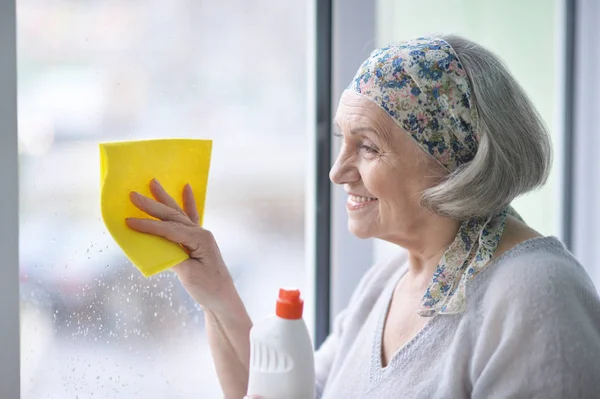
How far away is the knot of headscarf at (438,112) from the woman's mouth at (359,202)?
137 mm

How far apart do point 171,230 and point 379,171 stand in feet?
1.24

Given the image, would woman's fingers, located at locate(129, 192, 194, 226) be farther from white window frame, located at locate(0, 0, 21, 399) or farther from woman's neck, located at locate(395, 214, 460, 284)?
woman's neck, located at locate(395, 214, 460, 284)

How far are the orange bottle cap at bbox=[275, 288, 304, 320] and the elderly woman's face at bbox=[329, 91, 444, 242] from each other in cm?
20

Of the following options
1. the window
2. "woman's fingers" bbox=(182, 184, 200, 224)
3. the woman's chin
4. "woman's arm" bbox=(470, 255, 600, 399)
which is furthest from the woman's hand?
"woman's arm" bbox=(470, 255, 600, 399)

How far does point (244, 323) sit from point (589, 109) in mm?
1449

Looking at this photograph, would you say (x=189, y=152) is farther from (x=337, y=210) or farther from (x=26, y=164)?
(x=337, y=210)

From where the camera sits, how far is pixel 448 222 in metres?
1.10

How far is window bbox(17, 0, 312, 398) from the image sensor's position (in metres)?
1.06

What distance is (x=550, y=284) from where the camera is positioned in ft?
3.11

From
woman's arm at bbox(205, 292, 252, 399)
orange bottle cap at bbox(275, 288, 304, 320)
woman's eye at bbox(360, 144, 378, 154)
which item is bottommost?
woman's arm at bbox(205, 292, 252, 399)

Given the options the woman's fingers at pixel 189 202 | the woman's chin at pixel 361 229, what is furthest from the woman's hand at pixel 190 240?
the woman's chin at pixel 361 229

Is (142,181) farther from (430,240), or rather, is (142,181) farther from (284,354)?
(430,240)

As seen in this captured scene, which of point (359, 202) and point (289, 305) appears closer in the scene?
point (289, 305)

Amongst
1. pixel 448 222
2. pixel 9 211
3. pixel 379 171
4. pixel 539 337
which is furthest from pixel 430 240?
pixel 9 211
